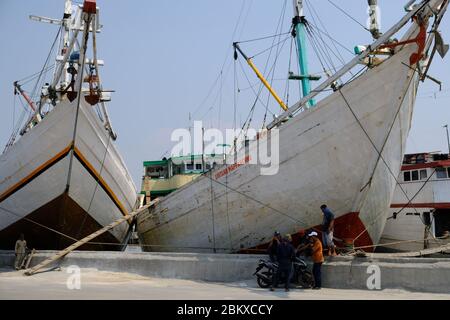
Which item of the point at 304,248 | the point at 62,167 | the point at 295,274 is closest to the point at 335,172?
the point at 304,248

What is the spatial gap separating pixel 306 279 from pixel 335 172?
2.81 meters

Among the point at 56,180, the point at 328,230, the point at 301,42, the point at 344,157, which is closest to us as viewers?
the point at 328,230

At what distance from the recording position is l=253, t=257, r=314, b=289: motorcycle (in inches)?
330

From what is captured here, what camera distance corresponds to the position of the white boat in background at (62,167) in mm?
11461

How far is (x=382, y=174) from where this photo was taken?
34.0 ft

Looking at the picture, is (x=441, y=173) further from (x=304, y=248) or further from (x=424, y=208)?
(x=304, y=248)

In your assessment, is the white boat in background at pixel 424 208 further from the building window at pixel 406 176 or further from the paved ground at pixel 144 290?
the paved ground at pixel 144 290

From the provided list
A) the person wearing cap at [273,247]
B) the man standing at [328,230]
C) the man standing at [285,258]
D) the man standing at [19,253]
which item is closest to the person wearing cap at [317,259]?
the man standing at [285,258]

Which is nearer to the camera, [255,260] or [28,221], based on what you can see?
[255,260]

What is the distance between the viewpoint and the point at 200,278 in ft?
31.7

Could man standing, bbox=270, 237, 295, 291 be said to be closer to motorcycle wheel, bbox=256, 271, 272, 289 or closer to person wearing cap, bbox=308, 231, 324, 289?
motorcycle wheel, bbox=256, 271, 272, 289

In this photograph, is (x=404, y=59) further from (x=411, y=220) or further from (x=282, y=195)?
(x=411, y=220)

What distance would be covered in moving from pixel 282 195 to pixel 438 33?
4.88m
